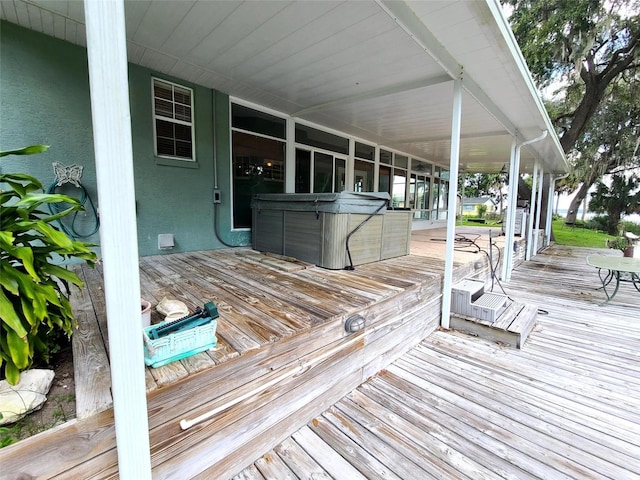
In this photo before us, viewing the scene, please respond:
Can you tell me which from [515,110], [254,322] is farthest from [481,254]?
[254,322]

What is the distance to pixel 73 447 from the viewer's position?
1076 mm

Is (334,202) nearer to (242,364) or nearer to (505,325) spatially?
(242,364)

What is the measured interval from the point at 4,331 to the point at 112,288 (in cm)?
58

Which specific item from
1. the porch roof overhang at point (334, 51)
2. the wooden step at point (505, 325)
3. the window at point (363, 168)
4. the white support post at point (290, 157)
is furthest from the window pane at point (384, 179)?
the wooden step at point (505, 325)

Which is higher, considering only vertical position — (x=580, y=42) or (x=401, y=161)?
(x=580, y=42)

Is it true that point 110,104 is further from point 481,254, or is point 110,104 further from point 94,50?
point 481,254

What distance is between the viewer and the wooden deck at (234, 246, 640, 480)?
163 cm

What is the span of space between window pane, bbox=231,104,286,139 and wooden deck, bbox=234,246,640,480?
4386 millimetres

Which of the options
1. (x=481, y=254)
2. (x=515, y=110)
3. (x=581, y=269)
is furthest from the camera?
(x=581, y=269)

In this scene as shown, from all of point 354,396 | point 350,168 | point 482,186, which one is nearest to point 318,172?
point 350,168

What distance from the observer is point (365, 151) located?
803cm

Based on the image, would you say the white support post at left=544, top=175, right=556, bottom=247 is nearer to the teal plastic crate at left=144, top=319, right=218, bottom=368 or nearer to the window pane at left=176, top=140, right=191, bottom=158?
the window pane at left=176, top=140, right=191, bottom=158

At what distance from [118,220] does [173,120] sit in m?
3.89

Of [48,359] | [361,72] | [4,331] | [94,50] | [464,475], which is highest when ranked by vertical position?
[361,72]
